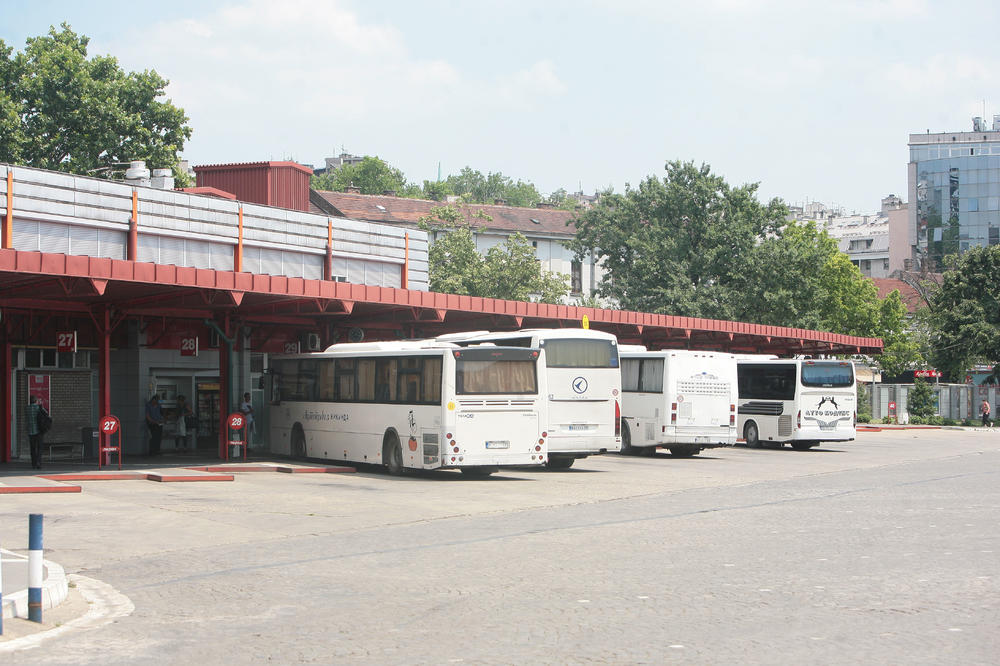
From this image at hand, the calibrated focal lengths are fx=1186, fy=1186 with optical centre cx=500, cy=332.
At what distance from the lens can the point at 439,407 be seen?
22.9 m

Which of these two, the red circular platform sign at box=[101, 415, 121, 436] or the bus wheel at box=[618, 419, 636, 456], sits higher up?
the red circular platform sign at box=[101, 415, 121, 436]

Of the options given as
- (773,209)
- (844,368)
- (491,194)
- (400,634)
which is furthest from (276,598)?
(491,194)

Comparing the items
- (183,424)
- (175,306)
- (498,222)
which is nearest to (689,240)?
(498,222)

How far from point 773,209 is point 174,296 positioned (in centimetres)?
4413

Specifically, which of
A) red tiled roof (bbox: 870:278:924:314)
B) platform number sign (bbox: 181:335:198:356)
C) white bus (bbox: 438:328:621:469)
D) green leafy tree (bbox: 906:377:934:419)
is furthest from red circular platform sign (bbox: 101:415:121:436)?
red tiled roof (bbox: 870:278:924:314)

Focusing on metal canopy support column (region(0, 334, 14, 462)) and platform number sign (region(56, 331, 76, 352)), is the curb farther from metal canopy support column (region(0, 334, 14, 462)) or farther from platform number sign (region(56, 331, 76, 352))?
platform number sign (region(56, 331, 76, 352))

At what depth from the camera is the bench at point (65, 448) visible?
3100 cm

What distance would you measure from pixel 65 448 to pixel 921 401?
46.2 m

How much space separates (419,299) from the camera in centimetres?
2897

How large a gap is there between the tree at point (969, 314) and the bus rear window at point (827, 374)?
32.9 meters

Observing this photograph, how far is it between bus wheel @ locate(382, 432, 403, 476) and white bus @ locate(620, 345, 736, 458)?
9.92 metres

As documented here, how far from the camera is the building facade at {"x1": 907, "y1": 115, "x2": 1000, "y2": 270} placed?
13538cm

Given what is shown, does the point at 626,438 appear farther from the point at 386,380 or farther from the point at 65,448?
the point at 65,448

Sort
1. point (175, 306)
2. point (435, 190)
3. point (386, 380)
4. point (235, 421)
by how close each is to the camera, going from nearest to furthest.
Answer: point (386, 380) < point (175, 306) < point (235, 421) < point (435, 190)
